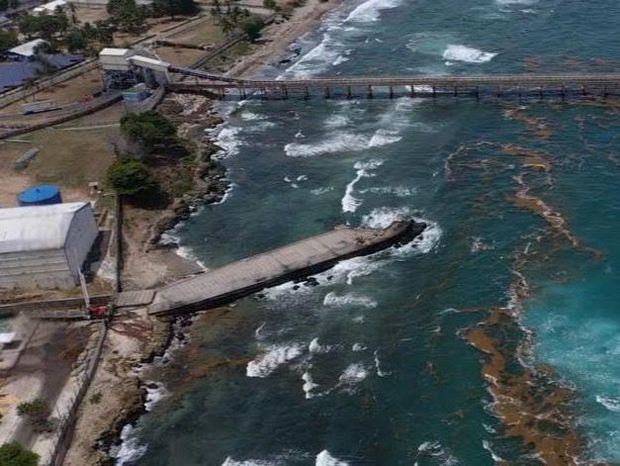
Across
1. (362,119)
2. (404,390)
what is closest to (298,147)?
(362,119)

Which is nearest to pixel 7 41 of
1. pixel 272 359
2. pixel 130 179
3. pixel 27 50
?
pixel 27 50

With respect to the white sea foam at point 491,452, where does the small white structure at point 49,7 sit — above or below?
above

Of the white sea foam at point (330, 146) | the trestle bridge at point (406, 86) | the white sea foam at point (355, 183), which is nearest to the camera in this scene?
the white sea foam at point (355, 183)

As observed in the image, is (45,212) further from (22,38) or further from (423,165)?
(22,38)

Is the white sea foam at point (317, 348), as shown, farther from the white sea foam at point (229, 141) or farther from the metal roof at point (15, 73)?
the metal roof at point (15, 73)

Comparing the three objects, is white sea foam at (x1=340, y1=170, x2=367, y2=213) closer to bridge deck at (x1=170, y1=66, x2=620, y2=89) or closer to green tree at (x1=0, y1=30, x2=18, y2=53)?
bridge deck at (x1=170, y1=66, x2=620, y2=89)

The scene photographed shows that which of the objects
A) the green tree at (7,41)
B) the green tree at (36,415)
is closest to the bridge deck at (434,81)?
the green tree at (7,41)

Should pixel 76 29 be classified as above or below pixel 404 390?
above
